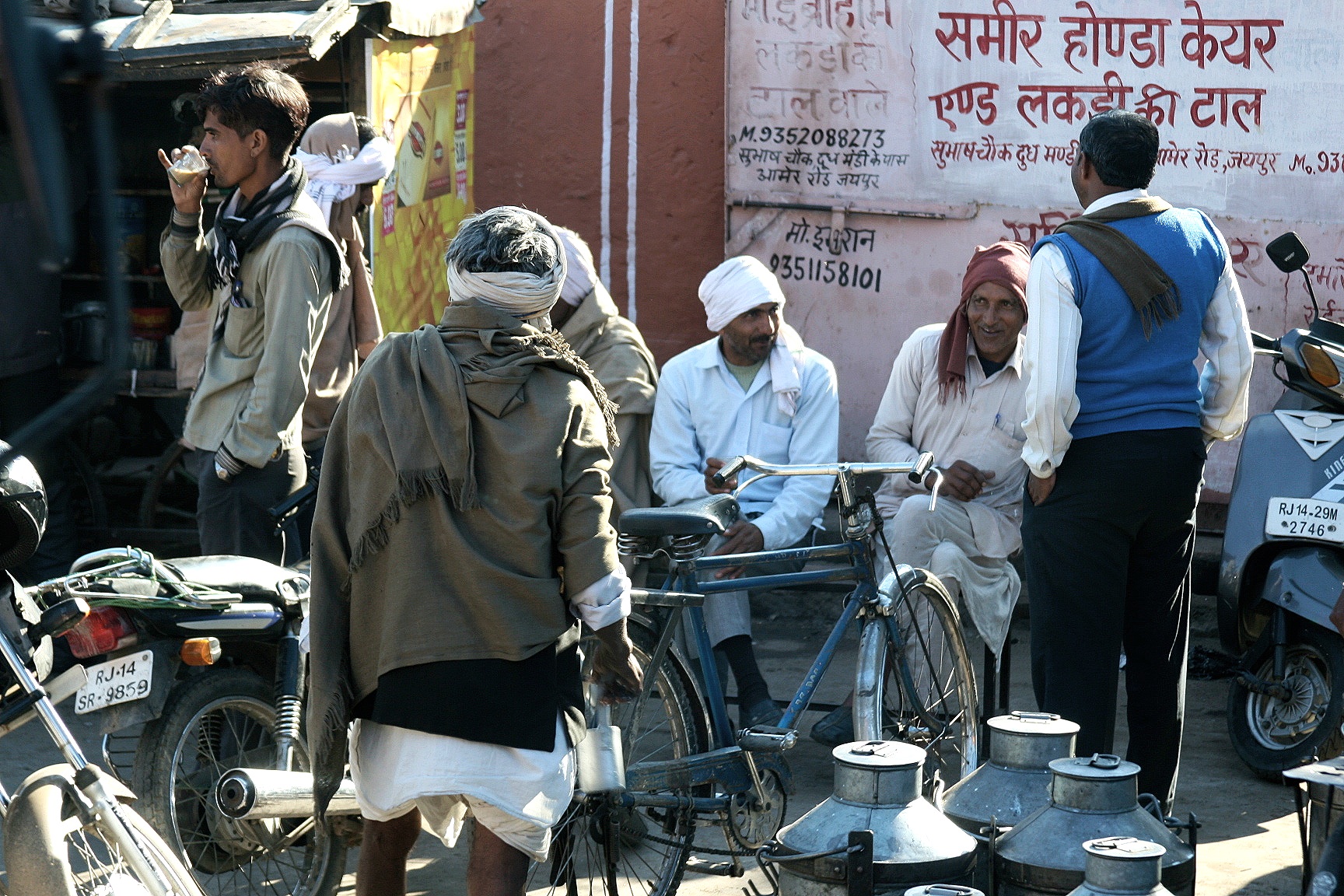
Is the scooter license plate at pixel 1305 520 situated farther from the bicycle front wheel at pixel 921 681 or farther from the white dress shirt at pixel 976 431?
the bicycle front wheel at pixel 921 681

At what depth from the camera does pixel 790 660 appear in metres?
6.35

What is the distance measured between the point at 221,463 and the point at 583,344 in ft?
3.96

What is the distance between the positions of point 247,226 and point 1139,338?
2.41 metres

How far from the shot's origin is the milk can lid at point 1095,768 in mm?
2869

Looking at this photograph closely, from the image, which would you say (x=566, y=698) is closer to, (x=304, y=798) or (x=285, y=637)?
(x=304, y=798)

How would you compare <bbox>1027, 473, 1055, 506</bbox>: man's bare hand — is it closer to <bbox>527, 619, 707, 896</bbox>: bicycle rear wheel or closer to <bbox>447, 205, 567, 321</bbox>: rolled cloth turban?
<bbox>527, 619, 707, 896</bbox>: bicycle rear wheel

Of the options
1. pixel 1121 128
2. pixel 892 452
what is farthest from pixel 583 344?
pixel 1121 128

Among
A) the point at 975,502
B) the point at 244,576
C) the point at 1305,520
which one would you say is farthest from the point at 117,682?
the point at 1305,520

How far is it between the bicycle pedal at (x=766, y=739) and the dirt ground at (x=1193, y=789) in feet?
1.48

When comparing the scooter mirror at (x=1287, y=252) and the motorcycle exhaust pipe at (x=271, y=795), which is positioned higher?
the scooter mirror at (x=1287, y=252)

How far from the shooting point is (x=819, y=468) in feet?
13.9

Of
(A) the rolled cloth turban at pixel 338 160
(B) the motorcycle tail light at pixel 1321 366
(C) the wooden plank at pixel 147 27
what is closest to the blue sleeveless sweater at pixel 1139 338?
(B) the motorcycle tail light at pixel 1321 366

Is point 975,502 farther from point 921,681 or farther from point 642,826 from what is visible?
point 642,826

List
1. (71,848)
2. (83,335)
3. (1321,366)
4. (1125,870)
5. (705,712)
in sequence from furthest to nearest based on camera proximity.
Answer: (83,335)
(1321,366)
(705,712)
(71,848)
(1125,870)
